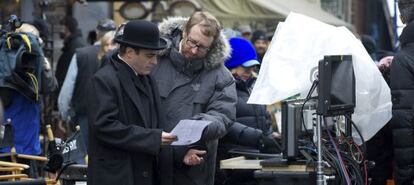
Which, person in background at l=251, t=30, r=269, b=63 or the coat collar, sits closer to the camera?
the coat collar

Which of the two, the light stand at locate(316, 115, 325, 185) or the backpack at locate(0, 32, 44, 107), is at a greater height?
the backpack at locate(0, 32, 44, 107)

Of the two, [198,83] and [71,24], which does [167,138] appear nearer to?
[198,83]

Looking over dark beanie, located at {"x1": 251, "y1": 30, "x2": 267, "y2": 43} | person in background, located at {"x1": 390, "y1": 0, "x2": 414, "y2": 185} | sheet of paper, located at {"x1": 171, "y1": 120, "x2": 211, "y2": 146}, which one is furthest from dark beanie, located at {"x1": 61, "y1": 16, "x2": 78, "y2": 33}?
sheet of paper, located at {"x1": 171, "y1": 120, "x2": 211, "y2": 146}

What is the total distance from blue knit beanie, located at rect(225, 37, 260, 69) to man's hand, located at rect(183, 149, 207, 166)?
2.50 metres

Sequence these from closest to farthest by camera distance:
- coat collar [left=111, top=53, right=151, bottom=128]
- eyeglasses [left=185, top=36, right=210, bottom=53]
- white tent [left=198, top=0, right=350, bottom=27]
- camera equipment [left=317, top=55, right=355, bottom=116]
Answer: coat collar [left=111, top=53, right=151, bottom=128]
camera equipment [left=317, top=55, right=355, bottom=116]
eyeglasses [left=185, top=36, right=210, bottom=53]
white tent [left=198, top=0, right=350, bottom=27]

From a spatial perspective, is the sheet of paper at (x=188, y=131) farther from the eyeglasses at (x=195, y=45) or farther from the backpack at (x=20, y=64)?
the backpack at (x=20, y=64)

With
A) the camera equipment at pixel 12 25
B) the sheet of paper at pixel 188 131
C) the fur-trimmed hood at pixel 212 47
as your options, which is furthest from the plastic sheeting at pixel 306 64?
the camera equipment at pixel 12 25

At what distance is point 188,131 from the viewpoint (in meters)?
7.56

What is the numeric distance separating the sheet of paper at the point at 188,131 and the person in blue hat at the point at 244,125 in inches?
71.9

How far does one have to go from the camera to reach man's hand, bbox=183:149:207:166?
785 centimetres

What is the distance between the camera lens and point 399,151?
9.33 m

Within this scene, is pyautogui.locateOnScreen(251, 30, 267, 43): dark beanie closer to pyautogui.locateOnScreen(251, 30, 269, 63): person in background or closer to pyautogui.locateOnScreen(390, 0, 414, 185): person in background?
pyautogui.locateOnScreen(251, 30, 269, 63): person in background

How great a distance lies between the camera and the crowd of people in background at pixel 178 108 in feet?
24.7

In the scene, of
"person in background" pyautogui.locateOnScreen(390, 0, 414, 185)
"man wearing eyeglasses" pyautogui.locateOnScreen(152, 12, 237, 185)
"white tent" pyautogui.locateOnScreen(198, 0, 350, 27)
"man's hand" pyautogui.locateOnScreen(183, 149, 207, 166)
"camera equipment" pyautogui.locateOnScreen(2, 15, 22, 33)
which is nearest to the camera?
"man's hand" pyautogui.locateOnScreen(183, 149, 207, 166)
